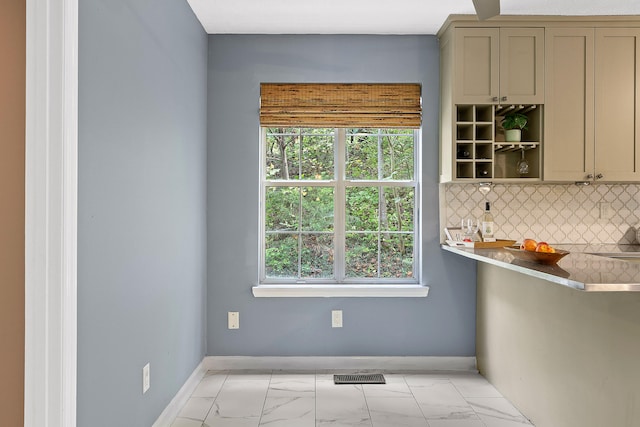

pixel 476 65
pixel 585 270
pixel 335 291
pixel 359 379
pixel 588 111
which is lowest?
pixel 359 379

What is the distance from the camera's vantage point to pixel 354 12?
10.2 ft

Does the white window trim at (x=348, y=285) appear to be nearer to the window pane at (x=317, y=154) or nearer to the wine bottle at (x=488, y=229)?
the window pane at (x=317, y=154)

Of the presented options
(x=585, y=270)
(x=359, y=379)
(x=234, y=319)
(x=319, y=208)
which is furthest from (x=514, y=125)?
(x=234, y=319)

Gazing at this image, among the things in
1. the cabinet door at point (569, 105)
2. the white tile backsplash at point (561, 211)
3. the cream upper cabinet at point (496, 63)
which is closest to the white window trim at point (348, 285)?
the white tile backsplash at point (561, 211)

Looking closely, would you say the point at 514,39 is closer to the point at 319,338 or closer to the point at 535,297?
the point at 535,297

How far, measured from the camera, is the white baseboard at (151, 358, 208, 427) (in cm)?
248

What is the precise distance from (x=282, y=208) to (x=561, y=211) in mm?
2045

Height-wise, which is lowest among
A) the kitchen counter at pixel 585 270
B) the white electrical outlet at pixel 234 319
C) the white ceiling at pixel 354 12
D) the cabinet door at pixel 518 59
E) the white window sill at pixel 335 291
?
the white electrical outlet at pixel 234 319

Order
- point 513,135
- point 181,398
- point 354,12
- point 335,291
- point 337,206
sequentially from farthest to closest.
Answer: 1. point 337,206
2. point 335,291
3. point 513,135
4. point 354,12
5. point 181,398

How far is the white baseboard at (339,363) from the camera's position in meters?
3.46

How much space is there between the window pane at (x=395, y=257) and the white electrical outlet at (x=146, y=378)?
6.13ft

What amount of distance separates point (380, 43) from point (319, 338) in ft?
7.27

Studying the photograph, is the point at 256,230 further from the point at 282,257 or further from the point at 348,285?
the point at 348,285

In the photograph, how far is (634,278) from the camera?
1.66 metres
